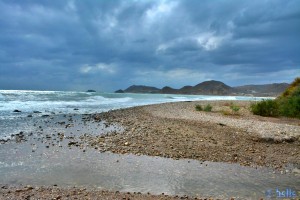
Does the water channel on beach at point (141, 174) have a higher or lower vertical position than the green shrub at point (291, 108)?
lower

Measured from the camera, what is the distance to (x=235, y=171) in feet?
25.8

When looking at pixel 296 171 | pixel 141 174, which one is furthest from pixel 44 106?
pixel 296 171

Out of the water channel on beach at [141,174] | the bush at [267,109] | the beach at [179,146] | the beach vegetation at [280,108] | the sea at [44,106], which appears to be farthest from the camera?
the bush at [267,109]

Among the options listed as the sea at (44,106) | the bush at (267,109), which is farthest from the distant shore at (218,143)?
the bush at (267,109)

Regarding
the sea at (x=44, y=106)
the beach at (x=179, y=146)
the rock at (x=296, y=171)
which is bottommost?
the rock at (x=296, y=171)

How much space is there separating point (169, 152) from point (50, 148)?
477 cm

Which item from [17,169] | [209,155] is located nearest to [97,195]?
[17,169]

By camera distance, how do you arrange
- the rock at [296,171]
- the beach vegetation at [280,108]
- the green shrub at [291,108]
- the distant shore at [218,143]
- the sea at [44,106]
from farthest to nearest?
the beach vegetation at [280,108] < the green shrub at [291,108] < the sea at [44,106] < the distant shore at [218,143] < the rock at [296,171]

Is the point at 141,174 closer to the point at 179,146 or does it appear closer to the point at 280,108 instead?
the point at 179,146

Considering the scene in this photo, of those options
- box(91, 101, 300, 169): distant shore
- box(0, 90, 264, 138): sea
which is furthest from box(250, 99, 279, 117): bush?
box(0, 90, 264, 138): sea

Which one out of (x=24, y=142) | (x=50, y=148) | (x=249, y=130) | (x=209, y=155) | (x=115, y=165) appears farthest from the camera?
(x=249, y=130)

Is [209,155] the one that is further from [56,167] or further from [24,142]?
[24,142]

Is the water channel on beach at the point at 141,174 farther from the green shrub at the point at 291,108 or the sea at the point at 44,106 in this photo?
the green shrub at the point at 291,108

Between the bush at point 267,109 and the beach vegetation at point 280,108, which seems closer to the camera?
the beach vegetation at point 280,108
